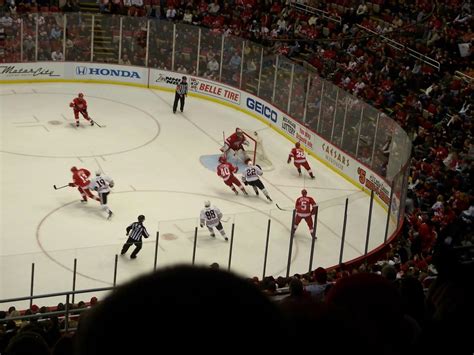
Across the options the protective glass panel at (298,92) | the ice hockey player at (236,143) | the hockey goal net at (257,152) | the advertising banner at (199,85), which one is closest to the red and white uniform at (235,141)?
the ice hockey player at (236,143)

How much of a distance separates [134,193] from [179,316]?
18639 millimetres

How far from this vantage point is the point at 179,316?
4.04 ft

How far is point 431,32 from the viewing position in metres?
25.5

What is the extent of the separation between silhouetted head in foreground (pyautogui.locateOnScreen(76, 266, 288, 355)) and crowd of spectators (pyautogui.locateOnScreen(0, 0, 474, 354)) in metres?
7.82

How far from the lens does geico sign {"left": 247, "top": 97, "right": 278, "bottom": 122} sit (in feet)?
83.6

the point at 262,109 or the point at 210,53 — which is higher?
the point at 210,53

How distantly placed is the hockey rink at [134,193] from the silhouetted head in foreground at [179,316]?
10348mm

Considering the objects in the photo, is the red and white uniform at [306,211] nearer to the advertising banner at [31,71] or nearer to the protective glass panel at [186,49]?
the protective glass panel at [186,49]

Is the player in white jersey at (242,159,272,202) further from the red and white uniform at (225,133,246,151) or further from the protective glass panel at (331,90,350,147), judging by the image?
the protective glass panel at (331,90,350,147)

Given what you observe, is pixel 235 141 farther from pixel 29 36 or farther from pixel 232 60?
pixel 29 36

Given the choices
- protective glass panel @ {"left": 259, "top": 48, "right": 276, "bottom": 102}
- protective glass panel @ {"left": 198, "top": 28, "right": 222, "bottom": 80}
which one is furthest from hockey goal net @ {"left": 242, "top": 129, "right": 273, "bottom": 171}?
protective glass panel @ {"left": 198, "top": 28, "right": 222, "bottom": 80}

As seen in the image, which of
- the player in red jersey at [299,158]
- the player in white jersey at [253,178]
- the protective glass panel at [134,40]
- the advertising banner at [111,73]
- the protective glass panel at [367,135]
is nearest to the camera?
the player in white jersey at [253,178]

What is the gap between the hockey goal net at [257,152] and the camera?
22594 mm

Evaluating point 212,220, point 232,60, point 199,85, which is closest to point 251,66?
point 232,60
